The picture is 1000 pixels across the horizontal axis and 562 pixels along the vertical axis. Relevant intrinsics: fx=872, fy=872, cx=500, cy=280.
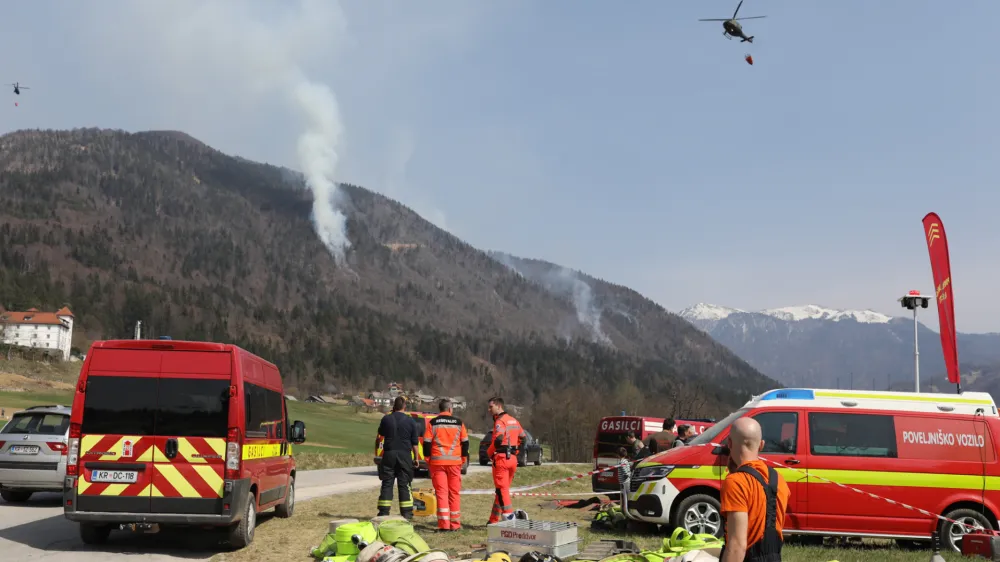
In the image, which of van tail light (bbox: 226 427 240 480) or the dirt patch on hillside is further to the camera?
the dirt patch on hillside

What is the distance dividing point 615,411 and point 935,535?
278 feet

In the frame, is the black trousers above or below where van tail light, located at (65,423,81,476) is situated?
below

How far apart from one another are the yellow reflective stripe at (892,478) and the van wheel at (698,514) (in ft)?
1.13

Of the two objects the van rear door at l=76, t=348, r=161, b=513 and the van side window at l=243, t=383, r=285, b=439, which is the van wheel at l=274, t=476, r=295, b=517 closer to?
the van side window at l=243, t=383, r=285, b=439

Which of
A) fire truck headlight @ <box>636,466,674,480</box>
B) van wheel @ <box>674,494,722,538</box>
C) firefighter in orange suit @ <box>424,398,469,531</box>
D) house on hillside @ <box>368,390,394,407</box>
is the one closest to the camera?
van wheel @ <box>674,494,722,538</box>

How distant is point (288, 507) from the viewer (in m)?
15.3

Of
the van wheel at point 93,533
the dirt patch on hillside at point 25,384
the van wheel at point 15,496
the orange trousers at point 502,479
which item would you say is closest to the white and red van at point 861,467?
the orange trousers at point 502,479

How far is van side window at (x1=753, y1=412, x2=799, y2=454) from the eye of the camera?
499 inches

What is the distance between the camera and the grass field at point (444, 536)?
37.1 feet

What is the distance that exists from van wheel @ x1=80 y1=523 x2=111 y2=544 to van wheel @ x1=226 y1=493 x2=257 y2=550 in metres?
1.65

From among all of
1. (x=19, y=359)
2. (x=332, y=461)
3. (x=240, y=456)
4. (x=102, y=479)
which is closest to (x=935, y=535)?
(x=240, y=456)

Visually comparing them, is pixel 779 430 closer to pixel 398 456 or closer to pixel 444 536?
pixel 444 536

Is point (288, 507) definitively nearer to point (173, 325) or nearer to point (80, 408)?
point (80, 408)

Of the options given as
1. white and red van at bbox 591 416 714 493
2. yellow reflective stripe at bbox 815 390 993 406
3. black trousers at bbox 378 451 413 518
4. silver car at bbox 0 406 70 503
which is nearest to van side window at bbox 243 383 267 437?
black trousers at bbox 378 451 413 518
